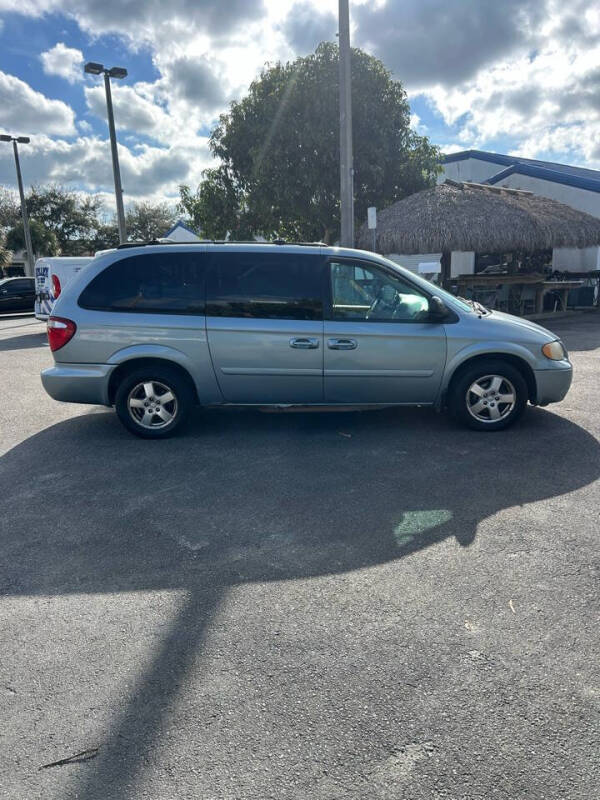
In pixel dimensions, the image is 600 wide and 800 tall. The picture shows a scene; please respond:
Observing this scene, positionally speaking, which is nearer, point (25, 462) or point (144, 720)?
point (144, 720)

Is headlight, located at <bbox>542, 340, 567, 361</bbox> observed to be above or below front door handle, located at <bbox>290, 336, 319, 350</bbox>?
below

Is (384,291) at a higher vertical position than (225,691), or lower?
higher

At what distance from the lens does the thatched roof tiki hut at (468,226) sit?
1545cm

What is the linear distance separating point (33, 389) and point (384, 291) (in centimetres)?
542

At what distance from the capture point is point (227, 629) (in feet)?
9.16

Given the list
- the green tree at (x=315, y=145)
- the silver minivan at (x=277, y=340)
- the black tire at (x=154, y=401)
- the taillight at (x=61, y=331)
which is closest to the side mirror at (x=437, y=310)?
the silver minivan at (x=277, y=340)

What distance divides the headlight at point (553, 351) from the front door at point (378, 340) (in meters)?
1.01

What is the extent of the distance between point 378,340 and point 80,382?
2927 mm

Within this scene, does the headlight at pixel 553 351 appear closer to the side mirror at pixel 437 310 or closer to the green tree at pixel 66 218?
the side mirror at pixel 437 310

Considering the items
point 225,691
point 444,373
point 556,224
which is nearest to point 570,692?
point 225,691

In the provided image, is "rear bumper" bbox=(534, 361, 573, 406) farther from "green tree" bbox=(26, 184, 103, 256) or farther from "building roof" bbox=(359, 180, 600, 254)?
→ "green tree" bbox=(26, 184, 103, 256)

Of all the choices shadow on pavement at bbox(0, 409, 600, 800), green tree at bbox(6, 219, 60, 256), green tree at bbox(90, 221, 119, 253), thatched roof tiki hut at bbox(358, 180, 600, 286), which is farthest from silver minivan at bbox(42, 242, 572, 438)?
green tree at bbox(90, 221, 119, 253)

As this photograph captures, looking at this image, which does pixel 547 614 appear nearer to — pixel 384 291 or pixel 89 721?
pixel 89 721

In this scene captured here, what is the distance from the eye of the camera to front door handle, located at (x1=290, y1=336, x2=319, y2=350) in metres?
5.61
